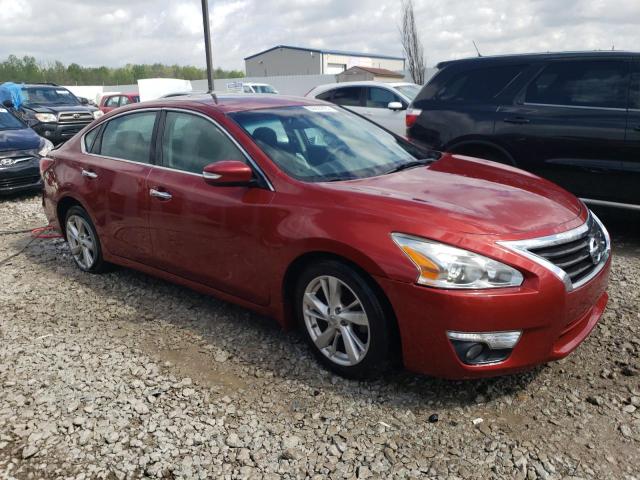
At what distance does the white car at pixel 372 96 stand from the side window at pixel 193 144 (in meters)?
6.16

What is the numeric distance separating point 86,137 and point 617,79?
4935 mm

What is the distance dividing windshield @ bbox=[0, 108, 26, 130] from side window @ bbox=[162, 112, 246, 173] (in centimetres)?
687

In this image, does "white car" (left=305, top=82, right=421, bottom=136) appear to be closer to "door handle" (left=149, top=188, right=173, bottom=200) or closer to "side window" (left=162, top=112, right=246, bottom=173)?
"side window" (left=162, top=112, right=246, bottom=173)

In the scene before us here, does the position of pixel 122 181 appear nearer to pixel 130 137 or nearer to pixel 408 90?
pixel 130 137

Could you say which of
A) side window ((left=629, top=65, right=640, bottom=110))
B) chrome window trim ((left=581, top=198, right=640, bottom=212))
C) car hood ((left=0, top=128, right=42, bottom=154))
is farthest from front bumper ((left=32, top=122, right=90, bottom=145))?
side window ((left=629, top=65, right=640, bottom=110))

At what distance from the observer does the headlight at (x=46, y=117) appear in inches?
579

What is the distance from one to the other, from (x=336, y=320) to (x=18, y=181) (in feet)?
24.3

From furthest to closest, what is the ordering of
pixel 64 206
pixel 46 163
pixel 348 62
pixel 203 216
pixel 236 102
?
pixel 348 62 → pixel 46 163 → pixel 64 206 → pixel 236 102 → pixel 203 216

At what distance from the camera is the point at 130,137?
14.5 ft

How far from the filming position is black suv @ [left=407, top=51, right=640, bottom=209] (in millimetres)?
5164

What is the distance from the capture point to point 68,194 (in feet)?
16.0

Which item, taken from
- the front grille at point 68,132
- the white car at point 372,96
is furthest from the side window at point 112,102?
the white car at point 372,96

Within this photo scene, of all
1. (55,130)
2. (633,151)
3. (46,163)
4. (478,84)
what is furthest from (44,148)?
(633,151)

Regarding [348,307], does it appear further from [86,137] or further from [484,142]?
[484,142]
